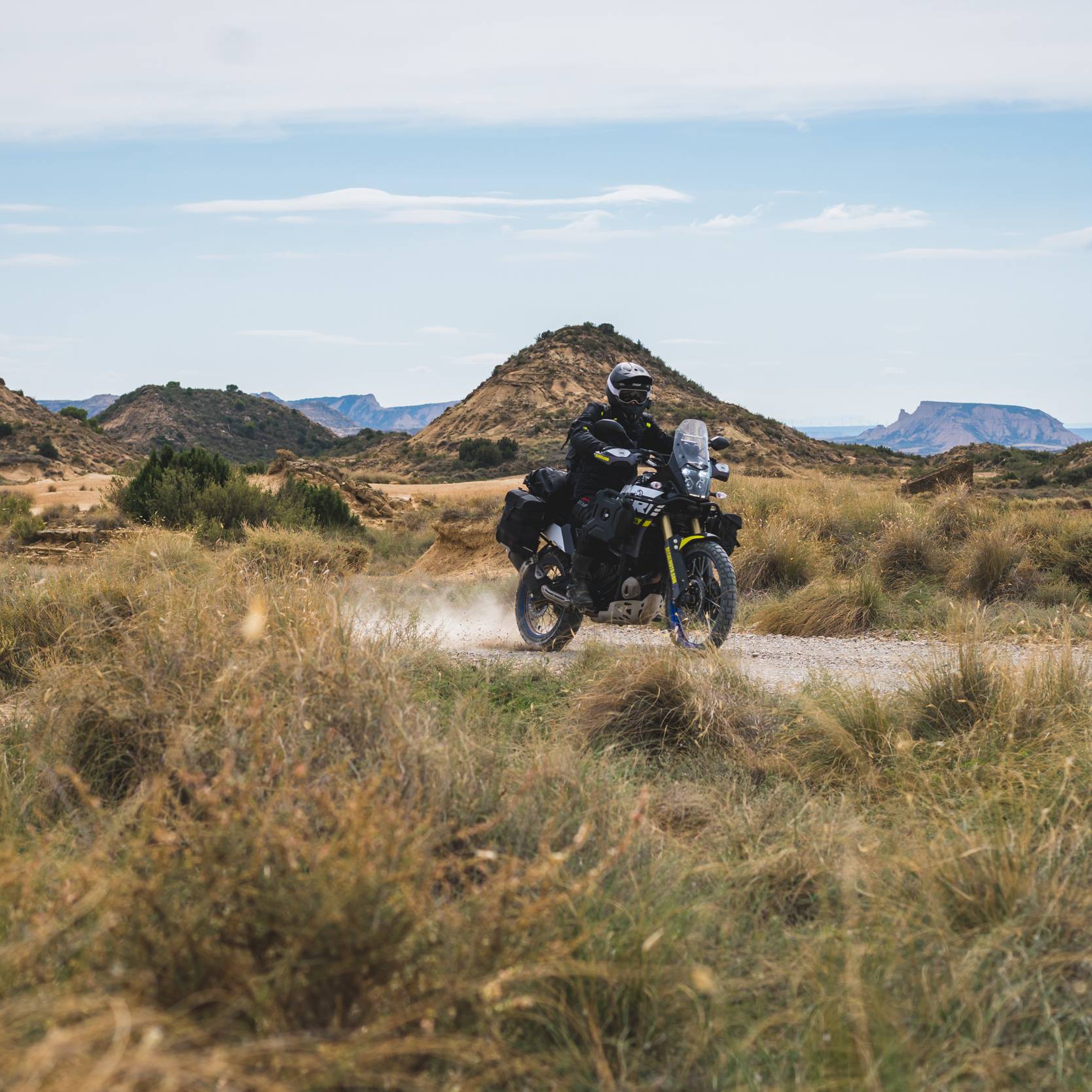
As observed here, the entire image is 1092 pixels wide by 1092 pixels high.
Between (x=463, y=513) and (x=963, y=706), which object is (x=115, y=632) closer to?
(x=963, y=706)

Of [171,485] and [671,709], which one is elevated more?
[171,485]

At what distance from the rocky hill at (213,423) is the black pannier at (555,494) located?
2812 inches

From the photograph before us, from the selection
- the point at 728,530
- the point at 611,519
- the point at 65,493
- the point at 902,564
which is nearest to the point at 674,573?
the point at 611,519

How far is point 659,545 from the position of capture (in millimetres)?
8125

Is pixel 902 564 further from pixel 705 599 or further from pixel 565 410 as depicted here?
pixel 565 410

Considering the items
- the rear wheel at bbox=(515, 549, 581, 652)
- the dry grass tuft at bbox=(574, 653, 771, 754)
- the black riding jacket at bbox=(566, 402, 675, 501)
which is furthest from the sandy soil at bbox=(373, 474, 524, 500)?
the dry grass tuft at bbox=(574, 653, 771, 754)

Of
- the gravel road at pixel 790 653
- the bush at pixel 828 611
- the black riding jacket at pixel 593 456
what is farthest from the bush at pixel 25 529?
the bush at pixel 828 611

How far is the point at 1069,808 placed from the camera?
4.10 meters

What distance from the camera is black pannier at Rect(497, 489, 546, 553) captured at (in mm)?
8898

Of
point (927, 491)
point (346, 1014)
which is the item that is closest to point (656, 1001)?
point (346, 1014)

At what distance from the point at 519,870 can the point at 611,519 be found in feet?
16.5

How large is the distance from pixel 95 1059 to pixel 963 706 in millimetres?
4575

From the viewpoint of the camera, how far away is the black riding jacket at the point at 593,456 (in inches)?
335

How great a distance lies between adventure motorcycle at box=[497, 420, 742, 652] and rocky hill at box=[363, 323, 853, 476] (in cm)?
4276
